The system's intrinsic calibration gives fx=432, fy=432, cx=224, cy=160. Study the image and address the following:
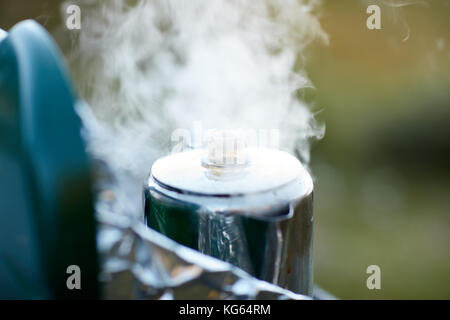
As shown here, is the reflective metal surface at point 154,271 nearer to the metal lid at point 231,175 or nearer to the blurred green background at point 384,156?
the metal lid at point 231,175

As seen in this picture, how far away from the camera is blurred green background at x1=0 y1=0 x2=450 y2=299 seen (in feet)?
7.38

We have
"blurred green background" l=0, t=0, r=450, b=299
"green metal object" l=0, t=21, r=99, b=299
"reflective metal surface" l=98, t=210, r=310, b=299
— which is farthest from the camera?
"blurred green background" l=0, t=0, r=450, b=299

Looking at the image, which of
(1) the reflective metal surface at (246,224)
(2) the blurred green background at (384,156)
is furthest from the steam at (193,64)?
(1) the reflective metal surface at (246,224)

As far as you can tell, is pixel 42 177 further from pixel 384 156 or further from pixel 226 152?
pixel 384 156

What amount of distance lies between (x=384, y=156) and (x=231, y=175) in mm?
1669

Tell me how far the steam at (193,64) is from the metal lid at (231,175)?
0.52m

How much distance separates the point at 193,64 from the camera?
204cm

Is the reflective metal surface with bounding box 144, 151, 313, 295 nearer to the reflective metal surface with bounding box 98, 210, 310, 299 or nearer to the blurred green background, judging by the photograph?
the reflective metal surface with bounding box 98, 210, 310, 299

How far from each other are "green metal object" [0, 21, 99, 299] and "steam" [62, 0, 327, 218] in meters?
1.10

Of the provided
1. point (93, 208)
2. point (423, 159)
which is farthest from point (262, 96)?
point (93, 208)

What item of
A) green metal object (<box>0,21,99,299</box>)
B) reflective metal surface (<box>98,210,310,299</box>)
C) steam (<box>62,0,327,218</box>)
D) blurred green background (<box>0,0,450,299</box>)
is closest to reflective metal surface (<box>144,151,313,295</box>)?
reflective metal surface (<box>98,210,310,299</box>)

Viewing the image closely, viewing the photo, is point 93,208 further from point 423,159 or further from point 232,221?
point 423,159

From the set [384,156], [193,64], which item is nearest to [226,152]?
[193,64]
